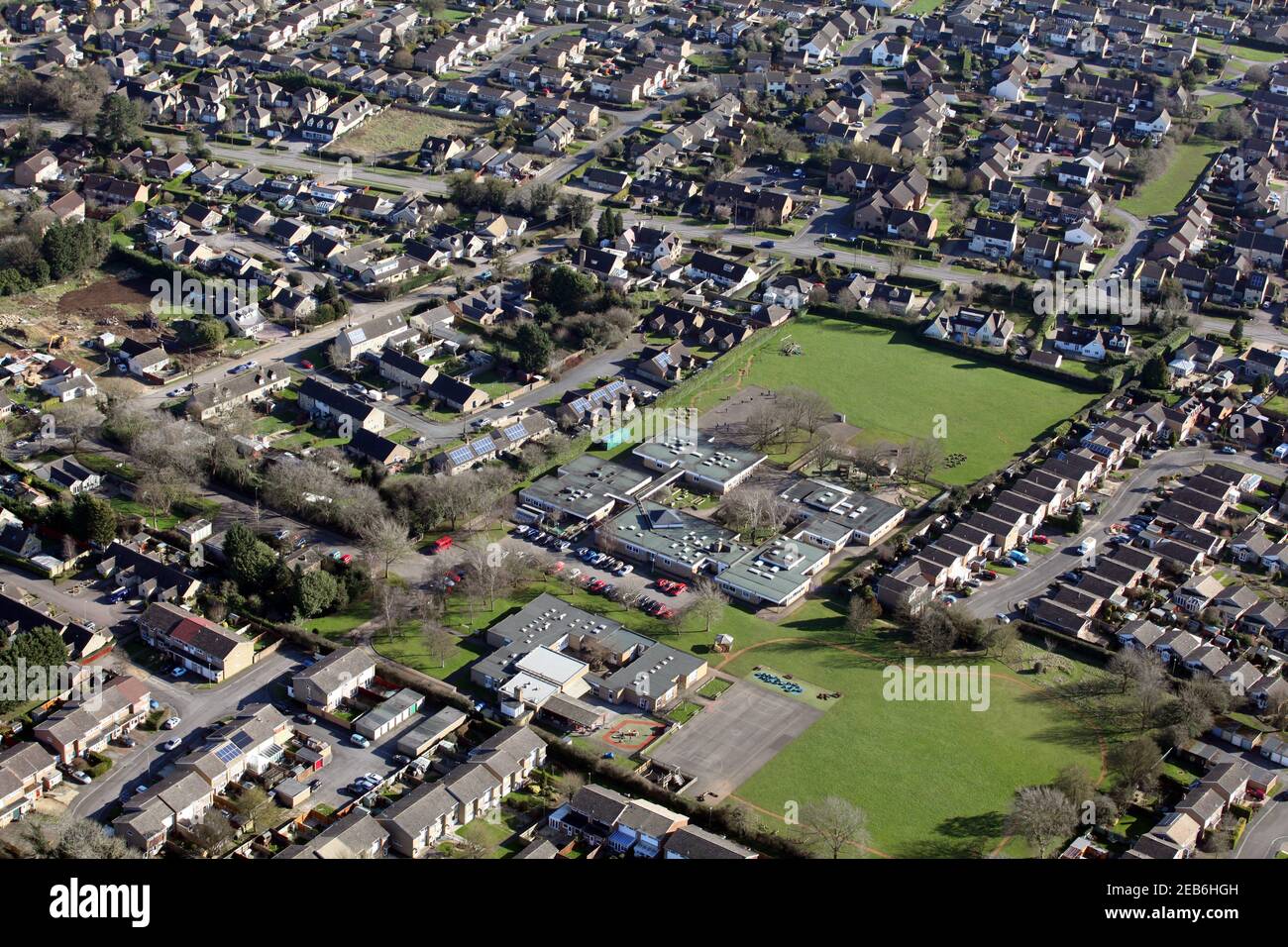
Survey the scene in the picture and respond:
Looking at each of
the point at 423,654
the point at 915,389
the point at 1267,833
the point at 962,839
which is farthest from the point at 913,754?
the point at 915,389

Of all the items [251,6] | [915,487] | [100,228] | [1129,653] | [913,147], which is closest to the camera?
[1129,653]

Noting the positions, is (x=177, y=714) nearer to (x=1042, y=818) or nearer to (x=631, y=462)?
(x=631, y=462)

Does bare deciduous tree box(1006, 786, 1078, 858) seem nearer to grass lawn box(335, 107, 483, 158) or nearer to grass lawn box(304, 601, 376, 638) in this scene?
grass lawn box(304, 601, 376, 638)

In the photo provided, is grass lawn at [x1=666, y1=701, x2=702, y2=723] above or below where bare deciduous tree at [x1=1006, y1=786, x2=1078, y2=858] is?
below

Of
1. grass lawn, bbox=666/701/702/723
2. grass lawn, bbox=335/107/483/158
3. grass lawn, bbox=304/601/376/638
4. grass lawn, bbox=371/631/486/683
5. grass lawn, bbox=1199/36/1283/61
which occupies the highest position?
grass lawn, bbox=1199/36/1283/61

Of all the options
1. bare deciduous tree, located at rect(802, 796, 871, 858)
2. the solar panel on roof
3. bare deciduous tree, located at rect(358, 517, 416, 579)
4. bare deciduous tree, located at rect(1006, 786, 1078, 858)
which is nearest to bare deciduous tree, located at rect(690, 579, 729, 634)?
bare deciduous tree, located at rect(802, 796, 871, 858)

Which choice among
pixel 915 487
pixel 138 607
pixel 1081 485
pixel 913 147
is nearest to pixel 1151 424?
pixel 1081 485
